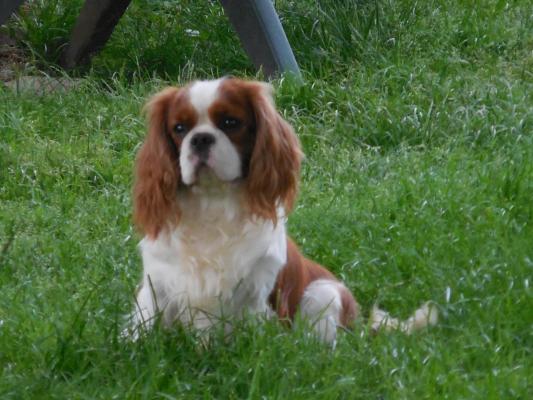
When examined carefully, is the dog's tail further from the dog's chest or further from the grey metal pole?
the grey metal pole

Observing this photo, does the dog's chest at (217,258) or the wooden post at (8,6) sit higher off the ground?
the wooden post at (8,6)

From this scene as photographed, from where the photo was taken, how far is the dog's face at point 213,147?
4.49m

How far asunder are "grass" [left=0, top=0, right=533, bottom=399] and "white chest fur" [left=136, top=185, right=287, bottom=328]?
215 mm

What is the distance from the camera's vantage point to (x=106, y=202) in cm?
634

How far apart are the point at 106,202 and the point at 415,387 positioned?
2745 mm

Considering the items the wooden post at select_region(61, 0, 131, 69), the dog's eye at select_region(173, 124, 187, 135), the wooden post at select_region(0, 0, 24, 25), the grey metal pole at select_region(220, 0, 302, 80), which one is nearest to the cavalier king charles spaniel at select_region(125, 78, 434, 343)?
the dog's eye at select_region(173, 124, 187, 135)

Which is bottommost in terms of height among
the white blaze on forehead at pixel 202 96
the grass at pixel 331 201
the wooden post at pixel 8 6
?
the grass at pixel 331 201

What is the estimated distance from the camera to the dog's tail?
4.53m

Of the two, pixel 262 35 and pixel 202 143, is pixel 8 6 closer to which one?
pixel 262 35

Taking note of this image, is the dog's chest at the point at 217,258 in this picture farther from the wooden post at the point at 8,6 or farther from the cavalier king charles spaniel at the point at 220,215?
the wooden post at the point at 8,6

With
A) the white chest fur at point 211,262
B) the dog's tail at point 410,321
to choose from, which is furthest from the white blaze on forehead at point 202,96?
the dog's tail at point 410,321

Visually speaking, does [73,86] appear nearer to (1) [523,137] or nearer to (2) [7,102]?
(2) [7,102]

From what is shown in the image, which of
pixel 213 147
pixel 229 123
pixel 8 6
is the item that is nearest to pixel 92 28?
pixel 8 6

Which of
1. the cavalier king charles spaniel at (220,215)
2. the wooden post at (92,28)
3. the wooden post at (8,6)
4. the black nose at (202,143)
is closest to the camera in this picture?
the black nose at (202,143)
